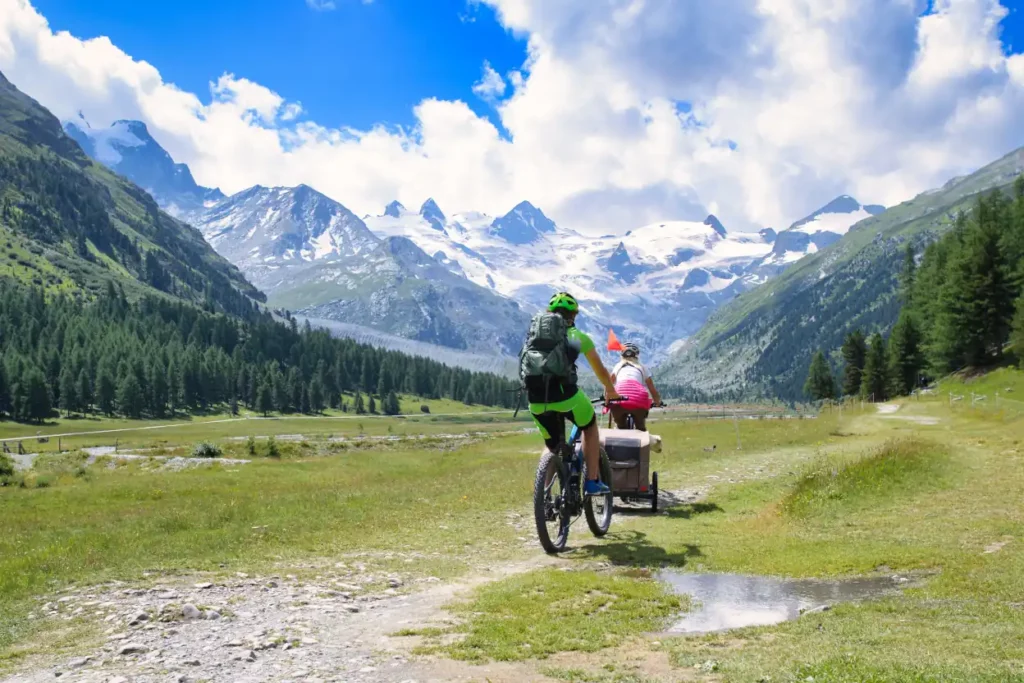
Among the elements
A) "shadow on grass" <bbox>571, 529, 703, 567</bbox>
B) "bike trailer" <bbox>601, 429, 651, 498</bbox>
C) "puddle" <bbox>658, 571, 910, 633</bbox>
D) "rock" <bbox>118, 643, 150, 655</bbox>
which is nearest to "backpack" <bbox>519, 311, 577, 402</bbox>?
"shadow on grass" <bbox>571, 529, 703, 567</bbox>

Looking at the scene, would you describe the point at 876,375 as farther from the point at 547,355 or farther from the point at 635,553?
the point at 547,355

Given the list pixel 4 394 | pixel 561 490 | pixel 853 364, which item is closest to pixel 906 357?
pixel 853 364

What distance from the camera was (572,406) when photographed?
45.2ft

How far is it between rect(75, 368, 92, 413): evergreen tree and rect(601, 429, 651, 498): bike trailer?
18759 cm

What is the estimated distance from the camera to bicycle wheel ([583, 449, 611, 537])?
1559cm

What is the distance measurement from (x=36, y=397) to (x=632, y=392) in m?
176

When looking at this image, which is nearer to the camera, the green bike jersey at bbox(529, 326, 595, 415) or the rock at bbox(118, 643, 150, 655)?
the rock at bbox(118, 643, 150, 655)

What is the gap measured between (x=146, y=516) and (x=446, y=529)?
28.5 ft

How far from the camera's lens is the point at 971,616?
29.4 ft

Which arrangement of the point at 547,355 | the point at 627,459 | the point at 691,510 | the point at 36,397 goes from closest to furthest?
the point at 547,355 < the point at 627,459 < the point at 691,510 < the point at 36,397

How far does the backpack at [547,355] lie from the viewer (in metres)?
13.3

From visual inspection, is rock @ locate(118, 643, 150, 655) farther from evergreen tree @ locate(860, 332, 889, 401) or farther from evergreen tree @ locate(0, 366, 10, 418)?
evergreen tree @ locate(0, 366, 10, 418)

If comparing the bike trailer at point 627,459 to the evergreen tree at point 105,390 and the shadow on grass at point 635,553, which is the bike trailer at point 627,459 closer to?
the shadow on grass at point 635,553

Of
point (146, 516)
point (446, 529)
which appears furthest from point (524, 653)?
point (146, 516)
